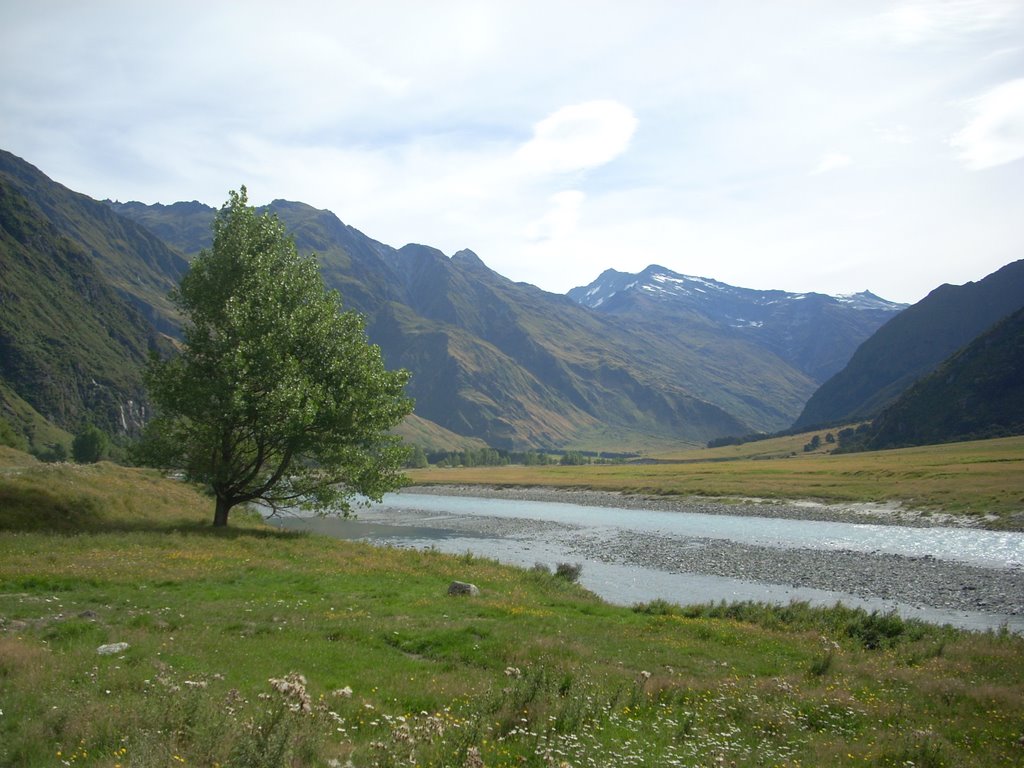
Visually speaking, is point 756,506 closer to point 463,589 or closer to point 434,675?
point 463,589

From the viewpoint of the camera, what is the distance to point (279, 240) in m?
40.6

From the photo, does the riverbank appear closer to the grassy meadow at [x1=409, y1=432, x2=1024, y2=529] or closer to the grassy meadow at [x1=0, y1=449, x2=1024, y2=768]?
the grassy meadow at [x1=409, y1=432, x2=1024, y2=529]

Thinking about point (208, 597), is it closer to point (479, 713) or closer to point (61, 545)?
point (61, 545)

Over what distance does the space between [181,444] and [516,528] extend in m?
50.7

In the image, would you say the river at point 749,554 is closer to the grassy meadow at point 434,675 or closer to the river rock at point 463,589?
the river rock at point 463,589

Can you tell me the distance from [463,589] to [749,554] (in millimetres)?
35712

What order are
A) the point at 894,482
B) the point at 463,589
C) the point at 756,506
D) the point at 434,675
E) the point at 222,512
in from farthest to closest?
the point at 894,482 < the point at 756,506 < the point at 222,512 < the point at 463,589 < the point at 434,675

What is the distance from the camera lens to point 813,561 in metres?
50.2

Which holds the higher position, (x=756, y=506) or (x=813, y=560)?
(x=813, y=560)

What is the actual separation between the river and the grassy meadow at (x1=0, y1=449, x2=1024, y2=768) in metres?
12.7

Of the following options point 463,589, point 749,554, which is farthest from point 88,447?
point 463,589

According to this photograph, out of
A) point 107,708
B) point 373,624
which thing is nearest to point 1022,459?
point 373,624

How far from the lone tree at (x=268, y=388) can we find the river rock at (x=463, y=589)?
12121 mm

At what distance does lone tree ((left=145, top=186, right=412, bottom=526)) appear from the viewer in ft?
113
